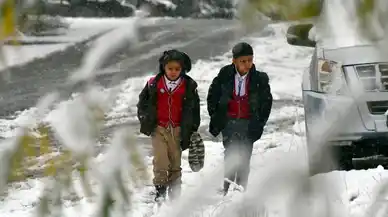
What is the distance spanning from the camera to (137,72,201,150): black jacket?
455cm

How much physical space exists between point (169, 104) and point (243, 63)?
549mm

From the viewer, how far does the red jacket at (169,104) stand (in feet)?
14.9

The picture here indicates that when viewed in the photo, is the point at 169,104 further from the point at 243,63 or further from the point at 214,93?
the point at 243,63

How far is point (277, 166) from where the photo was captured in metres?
1.54

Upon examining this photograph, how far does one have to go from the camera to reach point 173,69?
4.44 metres

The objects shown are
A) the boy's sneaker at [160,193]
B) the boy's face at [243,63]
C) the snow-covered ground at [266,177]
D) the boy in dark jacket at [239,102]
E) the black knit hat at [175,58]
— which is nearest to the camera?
the snow-covered ground at [266,177]

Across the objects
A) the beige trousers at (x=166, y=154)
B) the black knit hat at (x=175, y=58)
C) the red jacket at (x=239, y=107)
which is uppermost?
the black knit hat at (x=175, y=58)

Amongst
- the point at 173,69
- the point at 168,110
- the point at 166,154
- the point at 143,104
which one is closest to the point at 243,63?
the point at 173,69

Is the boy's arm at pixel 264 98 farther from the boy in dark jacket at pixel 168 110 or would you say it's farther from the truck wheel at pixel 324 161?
the truck wheel at pixel 324 161

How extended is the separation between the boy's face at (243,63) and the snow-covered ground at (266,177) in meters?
0.19

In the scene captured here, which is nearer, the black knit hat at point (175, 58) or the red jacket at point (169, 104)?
the black knit hat at point (175, 58)

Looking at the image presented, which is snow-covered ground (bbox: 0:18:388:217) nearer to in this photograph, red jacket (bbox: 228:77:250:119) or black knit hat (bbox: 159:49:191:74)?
black knit hat (bbox: 159:49:191:74)

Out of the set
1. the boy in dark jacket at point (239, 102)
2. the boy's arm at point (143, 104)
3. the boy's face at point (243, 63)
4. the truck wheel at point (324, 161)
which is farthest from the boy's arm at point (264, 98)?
the truck wheel at point (324, 161)

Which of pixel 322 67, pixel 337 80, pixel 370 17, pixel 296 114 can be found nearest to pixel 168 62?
pixel 322 67
